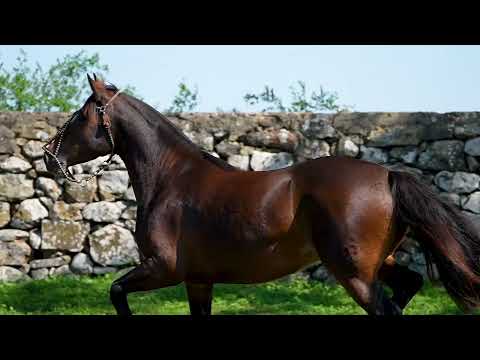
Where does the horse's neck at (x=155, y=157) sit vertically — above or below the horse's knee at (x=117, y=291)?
above

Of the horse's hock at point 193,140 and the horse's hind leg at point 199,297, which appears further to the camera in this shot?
the horse's hock at point 193,140

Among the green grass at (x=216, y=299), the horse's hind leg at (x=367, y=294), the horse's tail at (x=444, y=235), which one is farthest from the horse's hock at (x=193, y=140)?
the horse's hind leg at (x=367, y=294)

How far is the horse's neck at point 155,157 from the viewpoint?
4.85 meters

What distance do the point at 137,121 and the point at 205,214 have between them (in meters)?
0.93

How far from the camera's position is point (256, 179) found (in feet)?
14.7

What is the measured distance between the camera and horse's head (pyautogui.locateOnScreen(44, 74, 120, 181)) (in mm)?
4918

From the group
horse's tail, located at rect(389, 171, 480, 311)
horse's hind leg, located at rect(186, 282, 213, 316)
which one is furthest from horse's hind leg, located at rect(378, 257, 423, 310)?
horse's hind leg, located at rect(186, 282, 213, 316)

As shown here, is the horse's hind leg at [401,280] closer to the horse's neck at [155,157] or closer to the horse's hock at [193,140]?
the horse's neck at [155,157]

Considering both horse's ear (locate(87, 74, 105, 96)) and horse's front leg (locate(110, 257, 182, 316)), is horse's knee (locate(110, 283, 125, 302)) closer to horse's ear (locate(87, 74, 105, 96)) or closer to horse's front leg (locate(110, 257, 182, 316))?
horse's front leg (locate(110, 257, 182, 316))

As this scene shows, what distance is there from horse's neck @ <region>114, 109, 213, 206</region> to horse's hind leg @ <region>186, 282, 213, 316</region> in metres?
0.66

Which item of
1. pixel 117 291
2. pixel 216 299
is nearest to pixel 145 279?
pixel 117 291

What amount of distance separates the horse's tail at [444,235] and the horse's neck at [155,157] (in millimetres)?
1369
